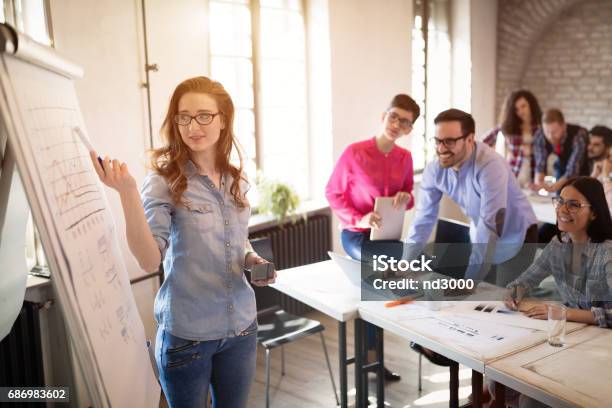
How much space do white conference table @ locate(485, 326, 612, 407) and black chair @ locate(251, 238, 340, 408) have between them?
4.37 feet

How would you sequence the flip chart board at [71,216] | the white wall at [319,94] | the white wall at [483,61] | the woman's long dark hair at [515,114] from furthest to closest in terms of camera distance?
the white wall at [483,61] < the woman's long dark hair at [515,114] < the white wall at [319,94] < the flip chart board at [71,216]

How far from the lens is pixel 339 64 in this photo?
4629mm

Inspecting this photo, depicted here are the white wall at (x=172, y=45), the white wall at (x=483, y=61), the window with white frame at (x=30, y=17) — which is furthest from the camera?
the white wall at (x=483, y=61)

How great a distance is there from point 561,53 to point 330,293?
5596 mm

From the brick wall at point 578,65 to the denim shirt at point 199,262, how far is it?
6162 millimetres

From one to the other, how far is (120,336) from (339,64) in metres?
3.53

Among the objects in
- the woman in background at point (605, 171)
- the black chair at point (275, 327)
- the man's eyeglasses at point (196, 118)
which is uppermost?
the man's eyeglasses at point (196, 118)

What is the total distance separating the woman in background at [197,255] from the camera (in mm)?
1732

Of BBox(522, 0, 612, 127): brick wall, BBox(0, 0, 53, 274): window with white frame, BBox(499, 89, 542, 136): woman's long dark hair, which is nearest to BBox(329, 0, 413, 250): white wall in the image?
BBox(499, 89, 542, 136): woman's long dark hair

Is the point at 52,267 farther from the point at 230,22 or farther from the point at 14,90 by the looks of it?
the point at 230,22

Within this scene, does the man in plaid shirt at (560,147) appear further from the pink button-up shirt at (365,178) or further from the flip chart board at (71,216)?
the flip chart board at (71,216)

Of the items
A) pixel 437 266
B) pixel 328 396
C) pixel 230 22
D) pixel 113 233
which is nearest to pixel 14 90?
pixel 113 233

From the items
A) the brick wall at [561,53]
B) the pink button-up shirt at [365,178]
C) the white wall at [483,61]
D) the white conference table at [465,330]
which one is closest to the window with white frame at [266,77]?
the pink button-up shirt at [365,178]

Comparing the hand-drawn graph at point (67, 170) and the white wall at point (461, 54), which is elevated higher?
the white wall at point (461, 54)
